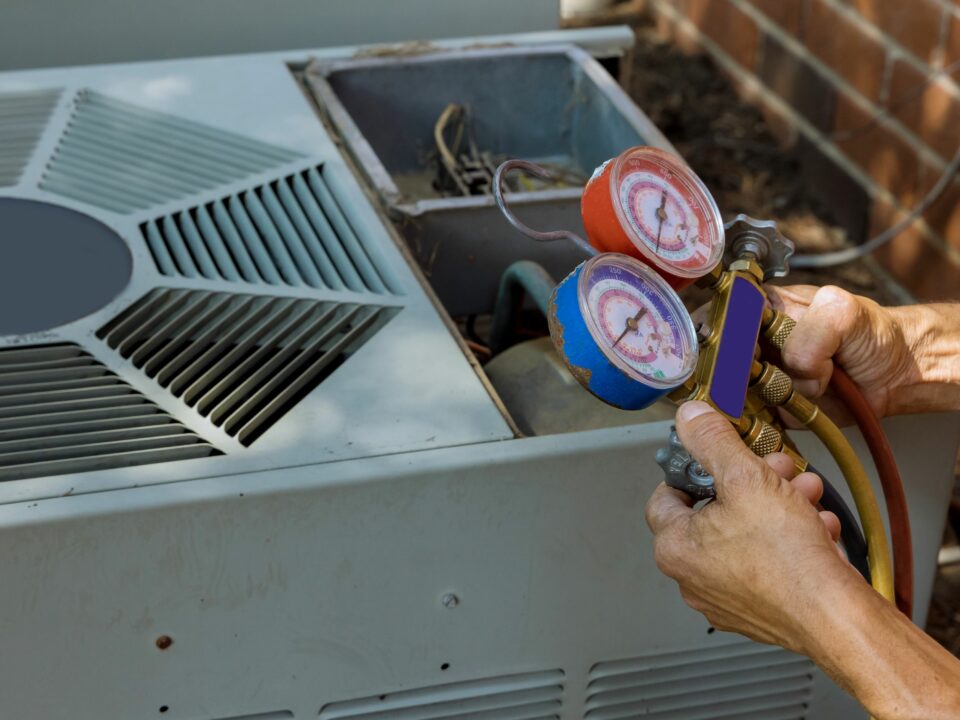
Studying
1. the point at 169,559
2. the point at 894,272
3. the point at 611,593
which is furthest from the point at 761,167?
the point at 169,559

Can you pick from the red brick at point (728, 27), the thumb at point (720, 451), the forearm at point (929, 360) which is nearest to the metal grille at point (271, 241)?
the thumb at point (720, 451)

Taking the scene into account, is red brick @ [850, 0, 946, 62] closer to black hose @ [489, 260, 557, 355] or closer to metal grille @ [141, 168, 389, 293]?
black hose @ [489, 260, 557, 355]

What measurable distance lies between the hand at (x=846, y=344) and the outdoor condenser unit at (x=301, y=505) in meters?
0.05

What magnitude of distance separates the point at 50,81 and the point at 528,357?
725 millimetres

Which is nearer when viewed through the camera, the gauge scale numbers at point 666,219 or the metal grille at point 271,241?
the gauge scale numbers at point 666,219

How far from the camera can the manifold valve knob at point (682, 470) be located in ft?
2.97

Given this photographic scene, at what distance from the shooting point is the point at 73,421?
1.00m

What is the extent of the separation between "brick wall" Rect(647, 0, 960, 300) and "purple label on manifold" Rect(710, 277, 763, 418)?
5.20ft

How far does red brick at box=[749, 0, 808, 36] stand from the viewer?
9.67ft

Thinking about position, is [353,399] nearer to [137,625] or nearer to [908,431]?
[137,625]

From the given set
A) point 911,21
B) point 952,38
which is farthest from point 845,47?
point 952,38

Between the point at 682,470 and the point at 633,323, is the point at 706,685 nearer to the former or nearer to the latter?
the point at 682,470

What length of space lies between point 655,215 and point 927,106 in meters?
1.71

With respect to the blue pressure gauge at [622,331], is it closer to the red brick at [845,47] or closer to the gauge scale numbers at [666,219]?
the gauge scale numbers at [666,219]
